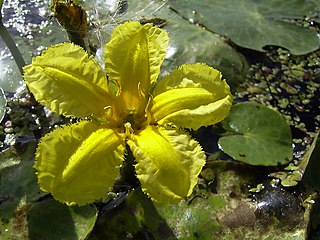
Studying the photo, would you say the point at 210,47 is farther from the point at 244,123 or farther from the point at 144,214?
the point at 144,214

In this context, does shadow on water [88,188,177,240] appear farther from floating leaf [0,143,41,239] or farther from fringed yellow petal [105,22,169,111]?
fringed yellow petal [105,22,169,111]

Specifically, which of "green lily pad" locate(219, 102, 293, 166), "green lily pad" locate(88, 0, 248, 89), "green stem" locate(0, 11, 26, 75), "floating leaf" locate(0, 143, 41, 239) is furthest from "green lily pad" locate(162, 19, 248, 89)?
"floating leaf" locate(0, 143, 41, 239)

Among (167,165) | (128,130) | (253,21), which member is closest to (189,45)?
(253,21)

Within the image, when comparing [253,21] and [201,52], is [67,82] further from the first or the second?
[253,21]

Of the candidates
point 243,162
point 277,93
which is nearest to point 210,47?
point 277,93

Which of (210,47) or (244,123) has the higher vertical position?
(210,47)
